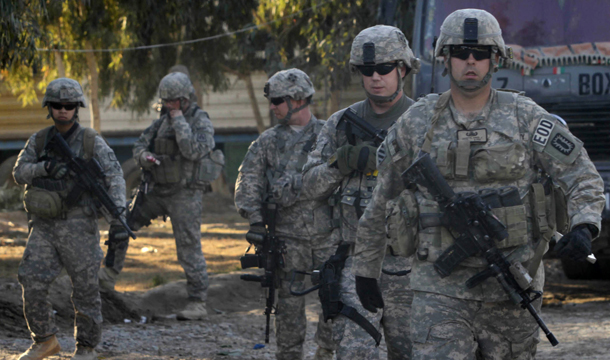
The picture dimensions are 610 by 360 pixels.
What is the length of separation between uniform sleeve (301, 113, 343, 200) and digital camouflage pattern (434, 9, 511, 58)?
1.26 m

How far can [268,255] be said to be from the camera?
5805mm

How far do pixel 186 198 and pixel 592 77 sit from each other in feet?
12.6

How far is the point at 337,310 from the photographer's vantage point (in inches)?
171

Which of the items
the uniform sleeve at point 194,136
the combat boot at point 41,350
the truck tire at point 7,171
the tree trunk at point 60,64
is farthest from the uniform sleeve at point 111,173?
the truck tire at point 7,171

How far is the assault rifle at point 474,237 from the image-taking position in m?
3.29

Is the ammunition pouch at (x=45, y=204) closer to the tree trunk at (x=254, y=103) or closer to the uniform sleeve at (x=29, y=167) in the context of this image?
the uniform sleeve at (x=29, y=167)

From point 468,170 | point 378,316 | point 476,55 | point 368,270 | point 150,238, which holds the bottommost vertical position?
point 150,238

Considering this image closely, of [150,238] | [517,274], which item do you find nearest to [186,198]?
[517,274]

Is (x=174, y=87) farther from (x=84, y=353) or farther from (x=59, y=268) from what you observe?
(x=84, y=353)

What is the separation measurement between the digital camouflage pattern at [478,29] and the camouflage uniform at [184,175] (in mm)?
4613

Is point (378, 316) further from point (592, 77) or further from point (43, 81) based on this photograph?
point (43, 81)

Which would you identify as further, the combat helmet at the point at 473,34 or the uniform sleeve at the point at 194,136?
the uniform sleeve at the point at 194,136

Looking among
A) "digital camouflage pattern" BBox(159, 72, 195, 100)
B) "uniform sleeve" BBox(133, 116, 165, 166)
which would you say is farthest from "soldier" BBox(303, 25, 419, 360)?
"uniform sleeve" BBox(133, 116, 165, 166)

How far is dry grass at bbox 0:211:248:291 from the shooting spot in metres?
10.5
